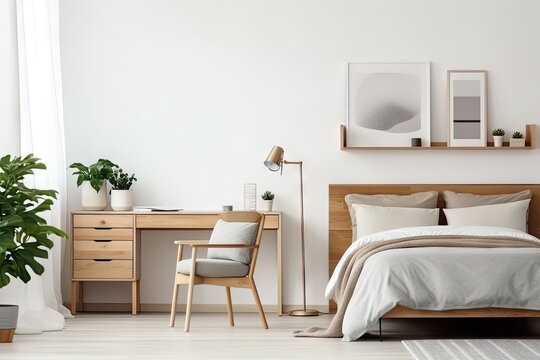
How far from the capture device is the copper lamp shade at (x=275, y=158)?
6.42 meters

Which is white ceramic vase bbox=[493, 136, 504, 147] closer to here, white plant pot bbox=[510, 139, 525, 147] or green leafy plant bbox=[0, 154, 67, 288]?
white plant pot bbox=[510, 139, 525, 147]

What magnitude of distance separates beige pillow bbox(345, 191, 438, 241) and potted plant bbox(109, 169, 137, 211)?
1.69m

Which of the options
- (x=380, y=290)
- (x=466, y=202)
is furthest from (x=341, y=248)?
(x=380, y=290)

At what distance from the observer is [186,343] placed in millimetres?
5035

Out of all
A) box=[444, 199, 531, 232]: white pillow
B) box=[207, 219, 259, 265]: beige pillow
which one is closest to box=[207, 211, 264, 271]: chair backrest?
box=[207, 219, 259, 265]: beige pillow

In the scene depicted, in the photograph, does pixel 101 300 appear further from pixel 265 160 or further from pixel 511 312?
pixel 511 312

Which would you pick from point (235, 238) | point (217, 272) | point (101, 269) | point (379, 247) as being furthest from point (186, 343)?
point (101, 269)

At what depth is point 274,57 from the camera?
693cm

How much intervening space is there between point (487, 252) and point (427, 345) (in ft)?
2.25

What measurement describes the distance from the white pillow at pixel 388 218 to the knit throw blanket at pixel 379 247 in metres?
0.88

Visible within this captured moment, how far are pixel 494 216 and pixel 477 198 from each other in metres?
0.26

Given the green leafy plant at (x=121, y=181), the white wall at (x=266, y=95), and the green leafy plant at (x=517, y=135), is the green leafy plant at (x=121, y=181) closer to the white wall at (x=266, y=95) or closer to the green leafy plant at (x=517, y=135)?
the white wall at (x=266, y=95)

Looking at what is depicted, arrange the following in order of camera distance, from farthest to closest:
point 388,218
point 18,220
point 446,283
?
1. point 388,218
2. point 18,220
3. point 446,283

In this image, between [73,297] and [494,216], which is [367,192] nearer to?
[494,216]
